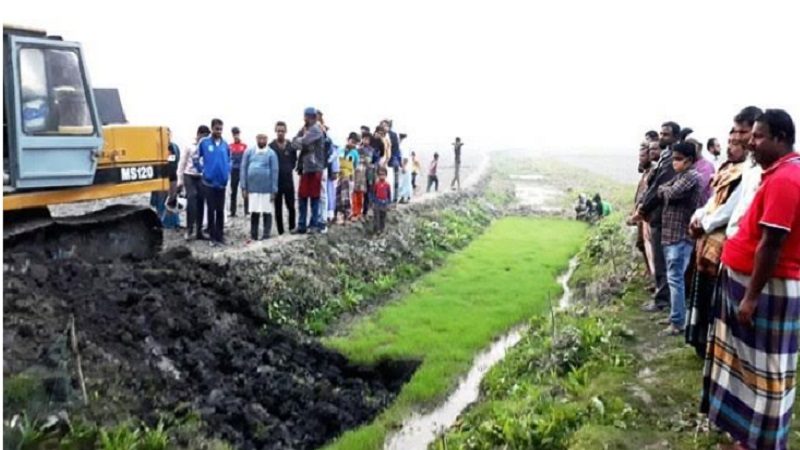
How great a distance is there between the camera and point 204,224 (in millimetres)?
14172

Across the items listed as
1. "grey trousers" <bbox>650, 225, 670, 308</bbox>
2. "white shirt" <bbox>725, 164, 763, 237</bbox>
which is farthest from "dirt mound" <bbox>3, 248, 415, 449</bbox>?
"white shirt" <bbox>725, 164, 763, 237</bbox>

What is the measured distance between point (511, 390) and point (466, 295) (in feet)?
16.6

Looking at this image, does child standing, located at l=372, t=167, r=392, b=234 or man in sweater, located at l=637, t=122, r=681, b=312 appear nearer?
man in sweater, located at l=637, t=122, r=681, b=312

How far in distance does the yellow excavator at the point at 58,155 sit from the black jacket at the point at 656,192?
261 inches

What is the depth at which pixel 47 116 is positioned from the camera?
848cm

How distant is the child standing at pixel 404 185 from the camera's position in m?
20.1

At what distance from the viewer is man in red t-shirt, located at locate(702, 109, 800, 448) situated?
4609 mm

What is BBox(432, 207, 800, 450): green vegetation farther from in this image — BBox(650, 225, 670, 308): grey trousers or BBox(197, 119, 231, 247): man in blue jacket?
BBox(197, 119, 231, 247): man in blue jacket

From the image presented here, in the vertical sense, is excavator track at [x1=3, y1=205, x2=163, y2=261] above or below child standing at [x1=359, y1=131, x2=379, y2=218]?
below

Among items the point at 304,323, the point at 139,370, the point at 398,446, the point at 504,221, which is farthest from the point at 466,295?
the point at 504,221

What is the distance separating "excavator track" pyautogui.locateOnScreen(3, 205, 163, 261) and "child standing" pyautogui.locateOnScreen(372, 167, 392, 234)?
5050 millimetres

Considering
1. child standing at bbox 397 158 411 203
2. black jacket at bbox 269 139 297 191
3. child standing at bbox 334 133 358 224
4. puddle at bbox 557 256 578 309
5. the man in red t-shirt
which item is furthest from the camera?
child standing at bbox 397 158 411 203

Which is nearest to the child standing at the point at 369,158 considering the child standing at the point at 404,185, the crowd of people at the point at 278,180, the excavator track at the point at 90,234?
the crowd of people at the point at 278,180

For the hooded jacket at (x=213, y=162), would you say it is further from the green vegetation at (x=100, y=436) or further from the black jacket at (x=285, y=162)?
the green vegetation at (x=100, y=436)
